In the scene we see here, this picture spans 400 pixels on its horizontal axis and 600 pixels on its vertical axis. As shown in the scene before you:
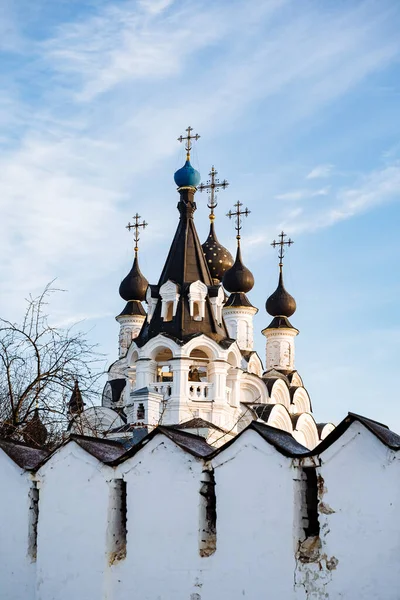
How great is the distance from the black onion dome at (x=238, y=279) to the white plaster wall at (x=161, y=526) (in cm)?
2386

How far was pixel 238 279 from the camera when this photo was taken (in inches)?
1212

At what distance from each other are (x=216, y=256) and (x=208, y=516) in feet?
86.2

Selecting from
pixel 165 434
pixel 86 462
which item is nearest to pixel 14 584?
pixel 86 462

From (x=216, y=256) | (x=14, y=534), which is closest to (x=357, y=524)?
(x=14, y=534)

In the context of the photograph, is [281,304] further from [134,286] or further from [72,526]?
[72,526]

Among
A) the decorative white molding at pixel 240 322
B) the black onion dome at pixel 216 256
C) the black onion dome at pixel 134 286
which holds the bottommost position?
the decorative white molding at pixel 240 322

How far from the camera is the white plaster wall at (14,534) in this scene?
743 cm

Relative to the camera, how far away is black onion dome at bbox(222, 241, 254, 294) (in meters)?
30.8

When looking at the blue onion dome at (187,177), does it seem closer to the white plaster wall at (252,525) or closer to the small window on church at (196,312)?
the small window on church at (196,312)

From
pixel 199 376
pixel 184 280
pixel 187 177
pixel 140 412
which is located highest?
pixel 187 177

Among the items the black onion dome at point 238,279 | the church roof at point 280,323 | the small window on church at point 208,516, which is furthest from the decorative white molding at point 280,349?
the small window on church at point 208,516

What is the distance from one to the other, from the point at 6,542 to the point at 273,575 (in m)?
2.39

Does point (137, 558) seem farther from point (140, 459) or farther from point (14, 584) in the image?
point (14, 584)

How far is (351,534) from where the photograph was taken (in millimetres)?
6094
